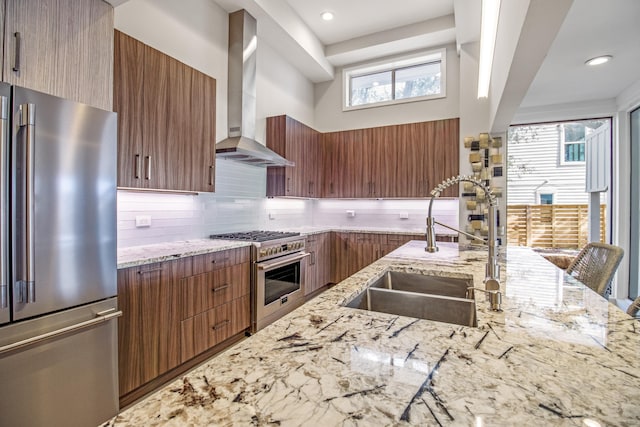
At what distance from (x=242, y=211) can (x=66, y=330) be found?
232cm

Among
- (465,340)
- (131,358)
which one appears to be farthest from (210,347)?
(465,340)

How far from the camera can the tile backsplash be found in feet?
8.56

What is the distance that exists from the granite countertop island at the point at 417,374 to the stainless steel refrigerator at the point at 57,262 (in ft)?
4.09

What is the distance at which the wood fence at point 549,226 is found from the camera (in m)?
5.81

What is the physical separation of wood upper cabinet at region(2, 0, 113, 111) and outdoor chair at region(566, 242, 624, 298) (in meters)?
2.98

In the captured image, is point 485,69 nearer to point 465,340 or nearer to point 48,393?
point 465,340

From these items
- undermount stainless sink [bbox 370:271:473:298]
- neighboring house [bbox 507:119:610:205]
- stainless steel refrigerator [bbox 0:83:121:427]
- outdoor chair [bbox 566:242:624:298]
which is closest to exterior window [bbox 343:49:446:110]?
neighboring house [bbox 507:119:610:205]

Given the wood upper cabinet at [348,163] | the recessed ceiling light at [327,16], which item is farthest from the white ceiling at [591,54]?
the recessed ceiling light at [327,16]

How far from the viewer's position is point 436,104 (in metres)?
4.57

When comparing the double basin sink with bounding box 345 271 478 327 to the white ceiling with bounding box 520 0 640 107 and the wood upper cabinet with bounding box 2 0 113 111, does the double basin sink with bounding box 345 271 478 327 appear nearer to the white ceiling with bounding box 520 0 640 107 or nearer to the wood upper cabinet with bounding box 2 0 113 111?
the wood upper cabinet with bounding box 2 0 113 111

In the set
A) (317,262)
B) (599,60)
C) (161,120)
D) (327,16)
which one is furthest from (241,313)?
(599,60)

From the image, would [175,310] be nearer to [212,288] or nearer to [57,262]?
[212,288]

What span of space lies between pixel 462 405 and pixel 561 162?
7.96 metres

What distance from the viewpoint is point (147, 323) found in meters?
2.00
